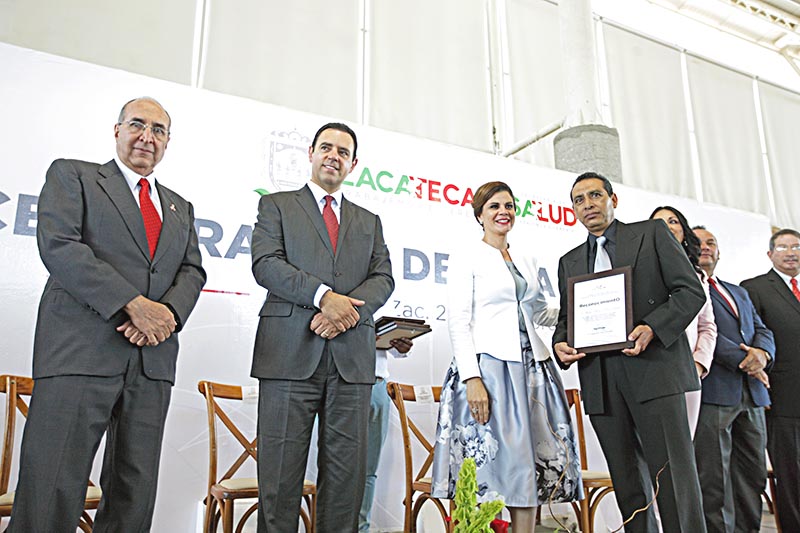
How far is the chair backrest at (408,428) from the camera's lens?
10.2 ft

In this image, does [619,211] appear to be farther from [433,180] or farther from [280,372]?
[280,372]

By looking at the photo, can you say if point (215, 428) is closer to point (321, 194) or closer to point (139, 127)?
point (321, 194)

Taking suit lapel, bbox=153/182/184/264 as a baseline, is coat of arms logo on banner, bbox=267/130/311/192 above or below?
above

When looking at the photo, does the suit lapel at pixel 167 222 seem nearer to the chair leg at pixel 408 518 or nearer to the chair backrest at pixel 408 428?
the chair backrest at pixel 408 428

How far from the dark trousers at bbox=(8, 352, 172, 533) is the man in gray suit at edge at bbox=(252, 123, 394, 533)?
1.09 ft

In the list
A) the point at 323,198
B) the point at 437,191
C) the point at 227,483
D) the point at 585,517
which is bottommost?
the point at 585,517

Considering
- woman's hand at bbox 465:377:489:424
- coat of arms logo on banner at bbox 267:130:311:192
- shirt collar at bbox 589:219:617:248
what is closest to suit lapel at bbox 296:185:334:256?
woman's hand at bbox 465:377:489:424

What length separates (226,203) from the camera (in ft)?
11.3

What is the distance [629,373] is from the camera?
2285mm

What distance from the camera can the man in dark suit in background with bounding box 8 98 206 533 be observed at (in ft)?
5.69

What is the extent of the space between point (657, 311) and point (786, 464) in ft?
5.41

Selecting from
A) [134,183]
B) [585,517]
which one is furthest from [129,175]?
[585,517]

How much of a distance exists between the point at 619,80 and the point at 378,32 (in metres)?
2.54

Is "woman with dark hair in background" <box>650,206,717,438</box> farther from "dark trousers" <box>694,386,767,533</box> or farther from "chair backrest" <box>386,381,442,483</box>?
"chair backrest" <box>386,381,442,483</box>
